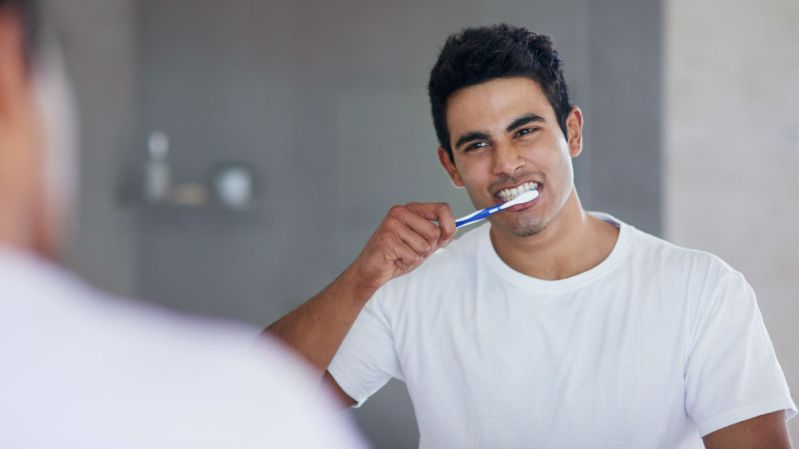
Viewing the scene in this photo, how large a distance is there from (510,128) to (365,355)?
0.44 m

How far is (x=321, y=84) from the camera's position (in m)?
2.52

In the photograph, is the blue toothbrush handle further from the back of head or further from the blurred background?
the blurred background

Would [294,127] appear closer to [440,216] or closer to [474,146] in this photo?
[474,146]

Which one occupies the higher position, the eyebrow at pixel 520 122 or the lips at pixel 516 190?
the eyebrow at pixel 520 122

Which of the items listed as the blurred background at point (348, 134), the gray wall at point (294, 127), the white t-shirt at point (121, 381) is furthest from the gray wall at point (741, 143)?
the white t-shirt at point (121, 381)

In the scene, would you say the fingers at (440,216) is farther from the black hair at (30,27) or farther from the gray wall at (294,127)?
the gray wall at (294,127)

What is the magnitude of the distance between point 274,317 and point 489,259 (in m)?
1.13

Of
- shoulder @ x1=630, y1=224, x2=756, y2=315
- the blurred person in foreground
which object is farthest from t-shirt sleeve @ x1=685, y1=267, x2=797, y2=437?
the blurred person in foreground

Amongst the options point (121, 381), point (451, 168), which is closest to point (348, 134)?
point (451, 168)

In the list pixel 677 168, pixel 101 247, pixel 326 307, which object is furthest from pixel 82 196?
pixel 677 168

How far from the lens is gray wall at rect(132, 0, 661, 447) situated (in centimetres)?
241

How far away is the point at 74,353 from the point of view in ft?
1.36

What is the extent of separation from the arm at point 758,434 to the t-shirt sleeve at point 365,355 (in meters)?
0.54

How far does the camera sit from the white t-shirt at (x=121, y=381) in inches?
15.2
